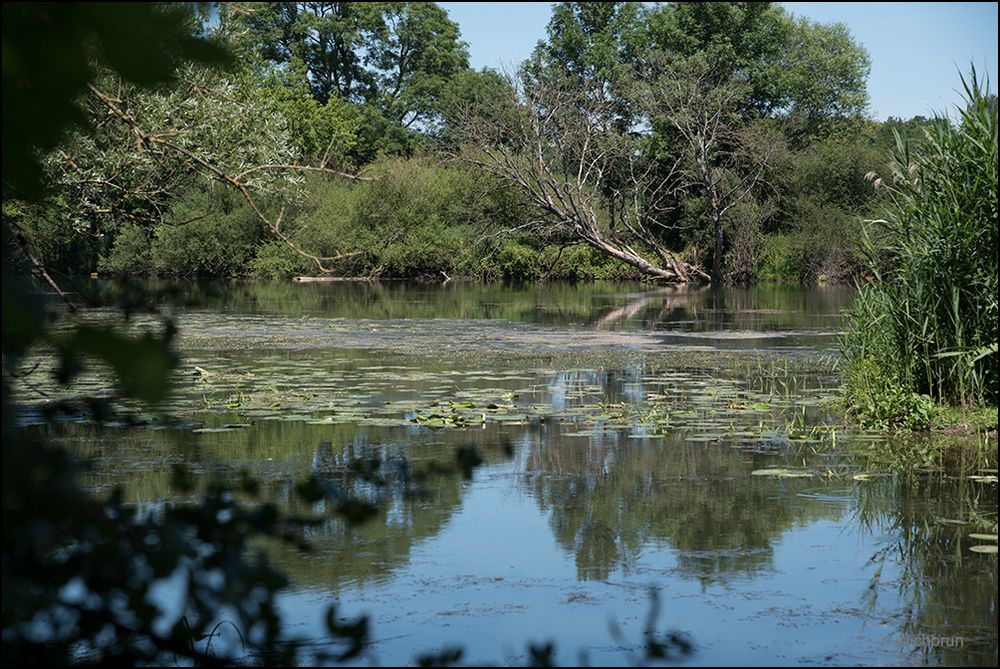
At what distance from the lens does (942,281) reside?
876cm

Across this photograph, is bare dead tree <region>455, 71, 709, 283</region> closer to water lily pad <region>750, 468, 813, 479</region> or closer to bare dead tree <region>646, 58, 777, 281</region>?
bare dead tree <region>646, 58, 777, 281</region>

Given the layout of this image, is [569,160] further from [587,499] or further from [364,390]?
[587,499]

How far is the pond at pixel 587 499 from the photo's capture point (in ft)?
15.0

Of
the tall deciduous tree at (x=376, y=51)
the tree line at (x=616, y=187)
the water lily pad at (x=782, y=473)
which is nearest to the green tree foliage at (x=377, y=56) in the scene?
the tall deciduous tree at (x=376, y=51)

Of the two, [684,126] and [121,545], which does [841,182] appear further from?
[121,545]

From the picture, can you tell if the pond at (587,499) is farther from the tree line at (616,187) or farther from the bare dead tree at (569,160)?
the tree line at (616,187)

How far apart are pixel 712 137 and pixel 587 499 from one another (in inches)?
1148

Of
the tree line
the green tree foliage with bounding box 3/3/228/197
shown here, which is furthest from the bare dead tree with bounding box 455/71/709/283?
the green tree foliage with bounding box 3/3/228/197

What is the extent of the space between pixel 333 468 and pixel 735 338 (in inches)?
408

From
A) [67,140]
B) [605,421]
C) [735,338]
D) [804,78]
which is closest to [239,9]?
[67,140]

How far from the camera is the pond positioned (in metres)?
4.57

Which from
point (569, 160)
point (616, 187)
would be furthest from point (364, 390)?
point (616, 187)

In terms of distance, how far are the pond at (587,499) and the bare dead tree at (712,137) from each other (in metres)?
21.5

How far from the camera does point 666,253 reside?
36250 millimetres
